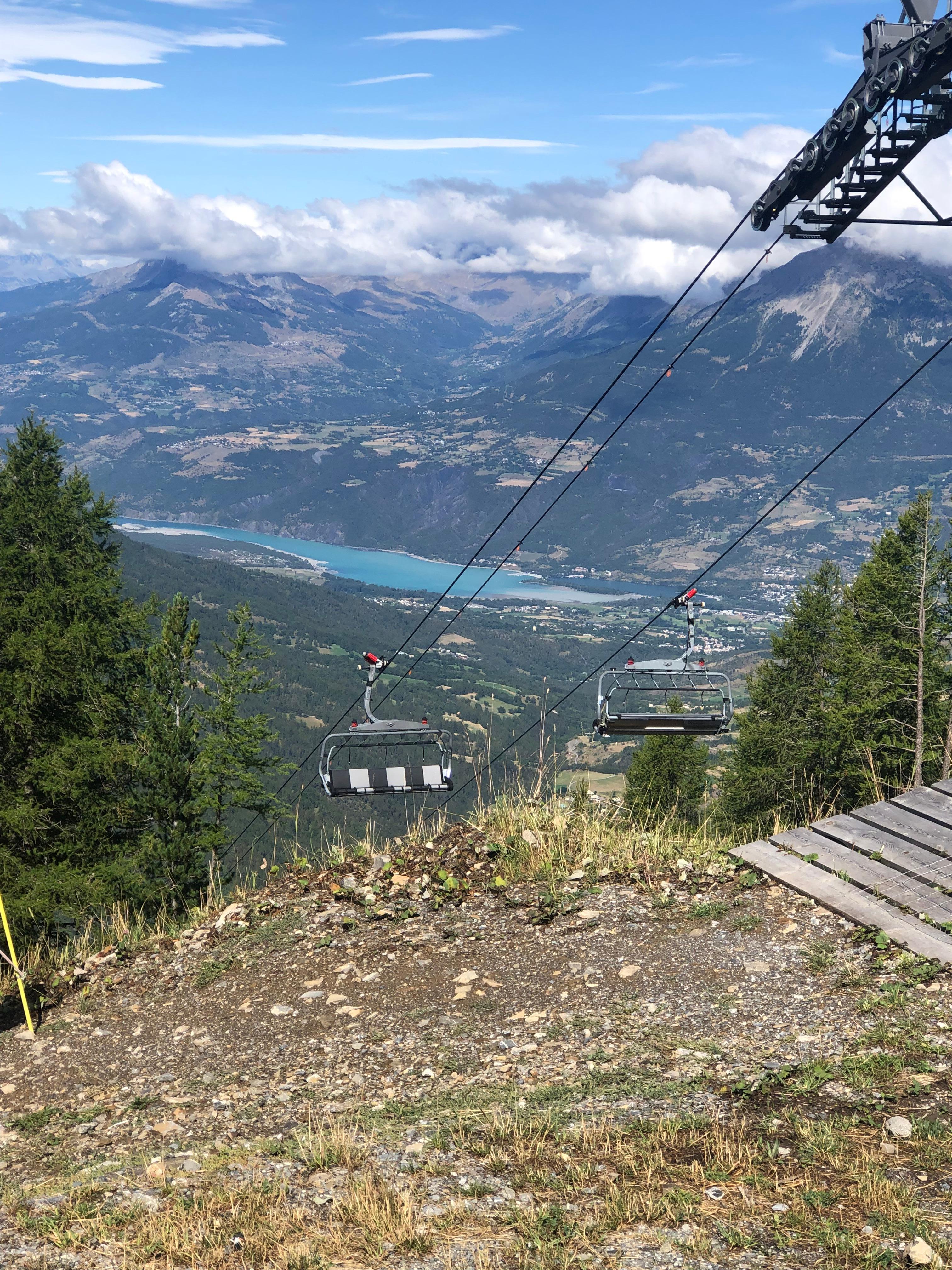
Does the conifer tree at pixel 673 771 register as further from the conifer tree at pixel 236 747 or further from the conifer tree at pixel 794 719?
the conifer tree at pixel 236 747

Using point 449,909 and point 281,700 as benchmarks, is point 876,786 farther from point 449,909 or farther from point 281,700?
point 281,700

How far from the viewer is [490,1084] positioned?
24.3 ft

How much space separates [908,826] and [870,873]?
106cm

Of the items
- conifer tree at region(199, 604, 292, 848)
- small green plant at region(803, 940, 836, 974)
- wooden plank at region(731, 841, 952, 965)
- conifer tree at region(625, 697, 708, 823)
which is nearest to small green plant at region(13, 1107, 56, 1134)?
small green plant at region(803, 940, 836, 974)

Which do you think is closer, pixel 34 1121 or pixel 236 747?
pixel 34 1121

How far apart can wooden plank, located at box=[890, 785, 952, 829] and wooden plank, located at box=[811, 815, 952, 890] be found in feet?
1.78

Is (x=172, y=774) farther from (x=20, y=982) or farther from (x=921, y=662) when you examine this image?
(x=921, y=662)


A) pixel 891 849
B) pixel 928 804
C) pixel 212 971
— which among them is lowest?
pixel 212 971

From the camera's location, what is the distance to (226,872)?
Answer: 95.2 ft

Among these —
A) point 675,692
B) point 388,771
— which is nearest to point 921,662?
point 675,692

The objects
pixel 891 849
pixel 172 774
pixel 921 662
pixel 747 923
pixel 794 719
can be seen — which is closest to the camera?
pixel 747 923

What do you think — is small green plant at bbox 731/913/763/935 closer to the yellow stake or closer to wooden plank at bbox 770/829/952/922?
wooden plank at bbox 770/829/952/922

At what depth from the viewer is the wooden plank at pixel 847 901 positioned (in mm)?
8266

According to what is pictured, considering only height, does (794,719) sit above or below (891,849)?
below
